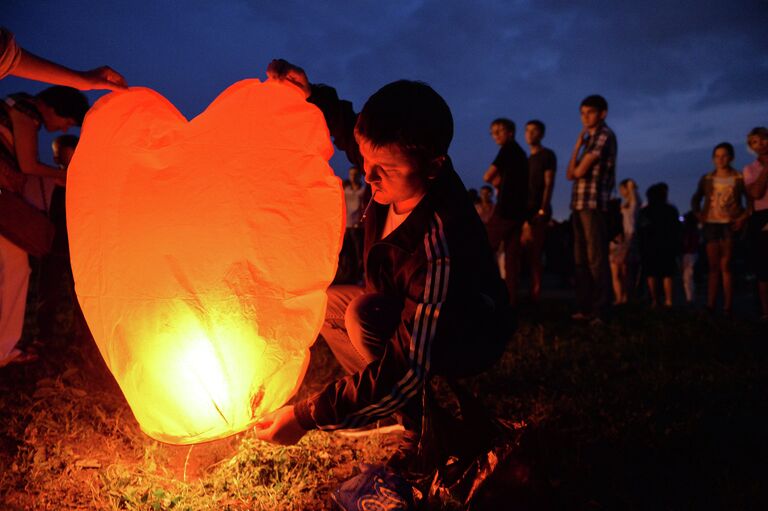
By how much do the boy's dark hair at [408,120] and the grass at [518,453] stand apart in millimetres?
1121

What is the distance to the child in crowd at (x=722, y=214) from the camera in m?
6.18

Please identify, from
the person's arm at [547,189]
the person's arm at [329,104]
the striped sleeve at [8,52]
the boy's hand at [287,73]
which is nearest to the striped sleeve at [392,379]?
the person's arm at [329,104]

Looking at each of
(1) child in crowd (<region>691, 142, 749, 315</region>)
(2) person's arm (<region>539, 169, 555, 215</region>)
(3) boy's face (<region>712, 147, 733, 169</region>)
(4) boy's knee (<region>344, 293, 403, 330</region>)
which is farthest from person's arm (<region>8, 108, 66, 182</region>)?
(3) boy's face (<region>712, 147, 733, 169</region>)

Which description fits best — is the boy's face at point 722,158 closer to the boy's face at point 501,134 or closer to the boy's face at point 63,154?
the boy's face at point 501,134

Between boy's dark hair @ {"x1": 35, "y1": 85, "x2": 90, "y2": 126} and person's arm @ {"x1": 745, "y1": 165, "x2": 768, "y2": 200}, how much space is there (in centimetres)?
619

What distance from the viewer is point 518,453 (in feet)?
6.04

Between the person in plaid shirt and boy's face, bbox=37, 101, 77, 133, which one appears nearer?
boy's face, bbox=37, 101, 77, 133

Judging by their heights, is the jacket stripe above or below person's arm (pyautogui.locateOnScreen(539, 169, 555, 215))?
below

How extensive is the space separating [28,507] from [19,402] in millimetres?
1200

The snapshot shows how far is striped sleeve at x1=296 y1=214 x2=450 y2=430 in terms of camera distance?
5.73ft

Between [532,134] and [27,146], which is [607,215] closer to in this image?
[532,134]

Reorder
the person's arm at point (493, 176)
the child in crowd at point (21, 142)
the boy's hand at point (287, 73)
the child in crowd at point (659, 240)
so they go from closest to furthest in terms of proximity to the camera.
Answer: the boy's hand at point (287, 73) → the child in crowd at point (21, 142) → the person's arm at point (493, 176) → the child in crowd at point (659, 240)

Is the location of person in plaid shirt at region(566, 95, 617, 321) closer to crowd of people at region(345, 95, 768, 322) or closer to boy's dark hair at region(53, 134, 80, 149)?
crowd of people at region(345, 95, 768, 322)

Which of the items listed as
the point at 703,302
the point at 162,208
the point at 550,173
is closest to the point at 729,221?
the point at 550,173
